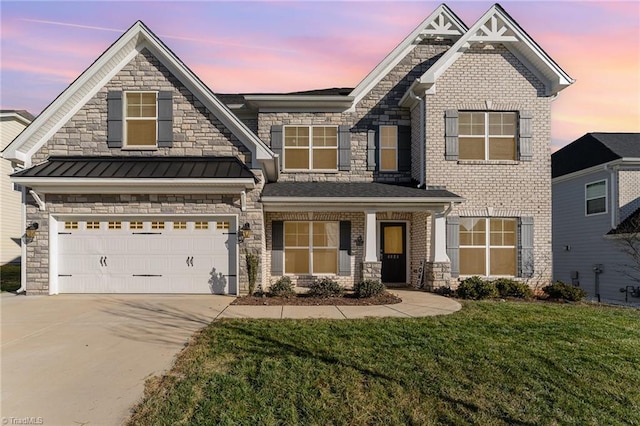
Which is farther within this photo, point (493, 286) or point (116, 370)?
point (493, 286)

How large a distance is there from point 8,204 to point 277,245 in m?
17.5

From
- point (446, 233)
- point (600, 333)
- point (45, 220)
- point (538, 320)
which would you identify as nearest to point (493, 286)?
point (446, 233)

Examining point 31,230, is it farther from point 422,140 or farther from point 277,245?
point 422,140

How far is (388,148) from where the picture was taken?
1475 cm

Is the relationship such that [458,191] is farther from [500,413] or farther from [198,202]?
[500,413]

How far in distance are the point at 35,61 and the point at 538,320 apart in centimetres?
1588

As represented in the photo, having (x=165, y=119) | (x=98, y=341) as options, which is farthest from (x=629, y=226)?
(x=98, y=341)

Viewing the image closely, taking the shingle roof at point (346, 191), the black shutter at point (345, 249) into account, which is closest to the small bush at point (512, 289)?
the shingle roof at point (346, 191)

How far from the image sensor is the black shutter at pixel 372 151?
14562mm

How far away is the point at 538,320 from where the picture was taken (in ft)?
29.3

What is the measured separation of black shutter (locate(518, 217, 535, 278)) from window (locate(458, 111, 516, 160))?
2.22 metres

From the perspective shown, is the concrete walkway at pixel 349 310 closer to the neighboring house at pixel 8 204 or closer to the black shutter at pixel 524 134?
the black shutter at pixel 524 134

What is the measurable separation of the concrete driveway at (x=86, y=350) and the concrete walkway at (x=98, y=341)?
0.01m

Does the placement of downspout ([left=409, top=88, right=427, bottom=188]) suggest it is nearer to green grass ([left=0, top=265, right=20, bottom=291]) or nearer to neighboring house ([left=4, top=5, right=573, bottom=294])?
neighboring house ([left=4, top=5, right=573, bottom=294])
